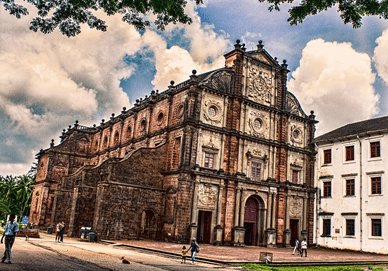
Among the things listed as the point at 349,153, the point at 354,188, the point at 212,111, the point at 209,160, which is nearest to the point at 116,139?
the point at 212,111

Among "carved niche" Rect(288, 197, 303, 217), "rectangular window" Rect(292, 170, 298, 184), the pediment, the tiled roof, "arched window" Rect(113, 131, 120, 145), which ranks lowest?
"carved niche" Rect(288, 197, 303, 217)

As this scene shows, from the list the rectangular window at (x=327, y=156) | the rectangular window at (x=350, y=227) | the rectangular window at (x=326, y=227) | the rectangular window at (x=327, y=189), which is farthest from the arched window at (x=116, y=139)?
the rectangular window at (x=350, y=227)

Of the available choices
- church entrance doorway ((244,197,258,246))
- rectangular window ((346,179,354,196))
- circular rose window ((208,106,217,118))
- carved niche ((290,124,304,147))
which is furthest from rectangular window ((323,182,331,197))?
circular rose window ((208,106,217,118))

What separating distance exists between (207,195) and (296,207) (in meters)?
10.3

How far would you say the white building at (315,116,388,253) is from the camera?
31406 mm

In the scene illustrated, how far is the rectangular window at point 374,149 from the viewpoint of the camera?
32.5 meters

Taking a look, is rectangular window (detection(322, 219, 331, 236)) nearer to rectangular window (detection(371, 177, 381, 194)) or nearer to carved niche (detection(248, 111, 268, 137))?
rectangular window (detection(371, 177, 381, 194))

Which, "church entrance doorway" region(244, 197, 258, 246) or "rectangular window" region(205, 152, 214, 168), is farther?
"church entrance doorway" region(244, 197, 258, 246)

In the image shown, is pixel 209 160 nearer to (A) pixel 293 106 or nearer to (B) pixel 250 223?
(B) pixel 250 223

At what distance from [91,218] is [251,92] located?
17887mm

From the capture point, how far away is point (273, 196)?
33.8 meters

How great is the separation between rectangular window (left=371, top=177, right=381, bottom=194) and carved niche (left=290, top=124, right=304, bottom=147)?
7.78 meters

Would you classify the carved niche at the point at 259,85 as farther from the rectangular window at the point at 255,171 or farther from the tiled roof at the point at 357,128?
the tiled roof at the point at 357,128

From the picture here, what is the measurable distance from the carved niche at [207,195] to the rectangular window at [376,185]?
13711 mm
